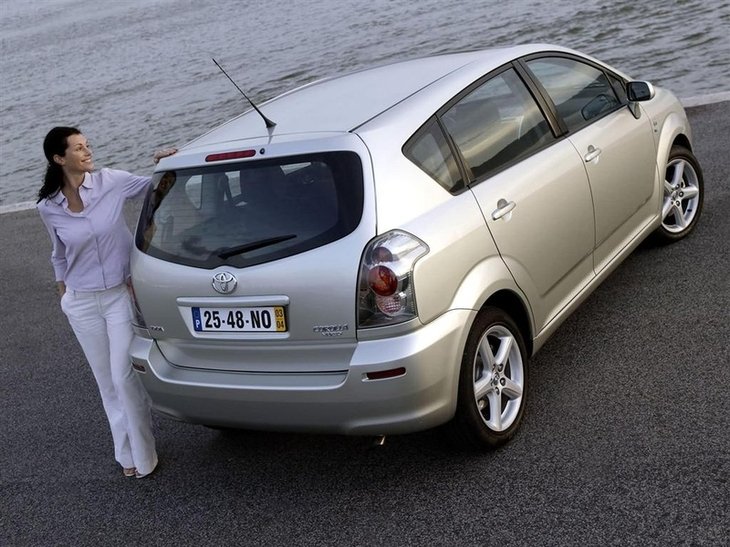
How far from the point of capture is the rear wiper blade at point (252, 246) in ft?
13.0

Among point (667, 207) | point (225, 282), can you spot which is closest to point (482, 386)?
point (225, 282)

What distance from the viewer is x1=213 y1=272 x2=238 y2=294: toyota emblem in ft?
13.1

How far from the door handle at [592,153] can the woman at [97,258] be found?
2239mm

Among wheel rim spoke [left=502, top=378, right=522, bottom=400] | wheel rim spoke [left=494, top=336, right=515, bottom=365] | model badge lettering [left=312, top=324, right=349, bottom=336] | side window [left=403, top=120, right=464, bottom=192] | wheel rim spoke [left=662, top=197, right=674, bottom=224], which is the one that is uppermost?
side window [left=403, top=120, right=464, bottom=192]

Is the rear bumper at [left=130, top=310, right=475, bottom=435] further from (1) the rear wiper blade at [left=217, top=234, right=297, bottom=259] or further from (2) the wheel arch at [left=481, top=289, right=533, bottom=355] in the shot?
(1) the rear wiper blade at [left=217, top=234, right=297, bottom=259]

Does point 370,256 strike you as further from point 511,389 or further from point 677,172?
point 677,172

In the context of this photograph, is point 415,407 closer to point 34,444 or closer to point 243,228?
point 243,228

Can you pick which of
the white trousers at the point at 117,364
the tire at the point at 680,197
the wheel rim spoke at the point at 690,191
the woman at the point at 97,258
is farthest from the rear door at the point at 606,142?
the white trousers at the point at 117,364

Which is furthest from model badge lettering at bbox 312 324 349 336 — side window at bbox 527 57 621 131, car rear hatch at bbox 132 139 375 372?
side window at bbox 527 57 621 131

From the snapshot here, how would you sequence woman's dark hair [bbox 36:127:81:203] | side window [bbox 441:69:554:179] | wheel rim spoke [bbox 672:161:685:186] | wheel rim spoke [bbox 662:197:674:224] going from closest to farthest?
side window [bbox 441:69:554:179] → woman's dark hair [bbox 36:127:81:203] → wheel rim spoke [bbox 662:197:674:224] → wheel rim spoke [bbox 672:161:685:186]

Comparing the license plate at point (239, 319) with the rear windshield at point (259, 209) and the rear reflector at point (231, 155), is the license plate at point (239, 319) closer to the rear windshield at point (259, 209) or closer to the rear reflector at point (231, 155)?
the rear windshield at point (259, 209)

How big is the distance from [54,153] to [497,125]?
7.12 feet

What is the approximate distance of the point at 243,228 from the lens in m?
4.08

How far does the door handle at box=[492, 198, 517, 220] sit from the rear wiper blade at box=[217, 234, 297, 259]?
0.98 m
